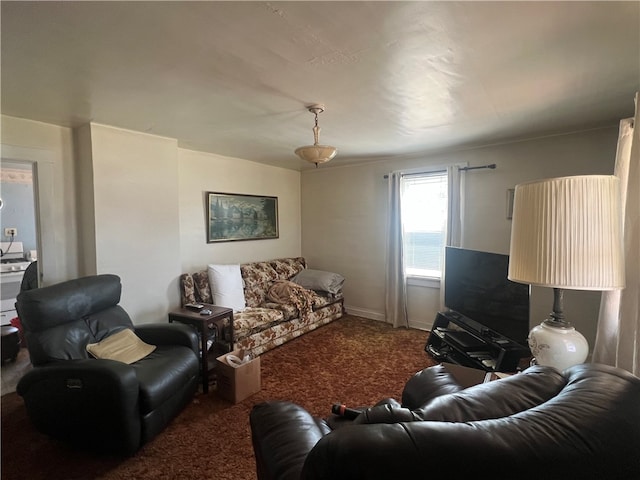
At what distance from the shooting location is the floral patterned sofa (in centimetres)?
334

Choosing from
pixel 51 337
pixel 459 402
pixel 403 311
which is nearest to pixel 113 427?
pixel 51 337

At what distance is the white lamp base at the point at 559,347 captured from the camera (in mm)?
1440

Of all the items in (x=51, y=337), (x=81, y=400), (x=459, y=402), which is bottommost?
(x=81, y=400)

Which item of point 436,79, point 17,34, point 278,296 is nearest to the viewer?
point 17,34

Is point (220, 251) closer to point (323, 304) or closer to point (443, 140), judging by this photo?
point (323, 304)

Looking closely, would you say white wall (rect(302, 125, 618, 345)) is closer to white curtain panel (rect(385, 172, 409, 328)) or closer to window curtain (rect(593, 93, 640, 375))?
white curtain panel (rect(385, 172, 409, 328))

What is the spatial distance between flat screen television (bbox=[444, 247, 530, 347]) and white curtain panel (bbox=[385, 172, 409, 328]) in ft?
2.97

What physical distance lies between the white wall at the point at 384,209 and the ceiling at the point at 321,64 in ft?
1.25

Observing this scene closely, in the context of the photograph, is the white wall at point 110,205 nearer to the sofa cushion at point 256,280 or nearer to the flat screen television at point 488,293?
the sofa cushion at point 256,280

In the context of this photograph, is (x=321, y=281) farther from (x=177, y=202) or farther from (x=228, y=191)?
(x=177, y=202)

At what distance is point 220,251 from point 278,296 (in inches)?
38.7

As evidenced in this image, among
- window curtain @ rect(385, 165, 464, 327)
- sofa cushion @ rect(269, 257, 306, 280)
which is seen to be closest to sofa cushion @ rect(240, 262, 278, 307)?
sofa cushion @ rect(269, 257, 306, 280)

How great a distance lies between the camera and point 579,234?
1.31 m

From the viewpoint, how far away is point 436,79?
1.96 m
